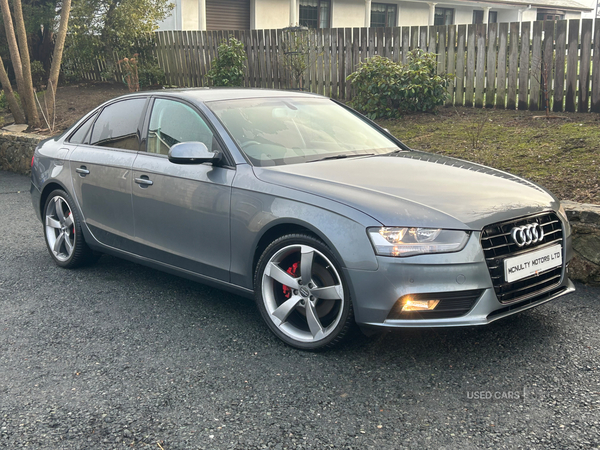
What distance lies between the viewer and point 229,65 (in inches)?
→ 578

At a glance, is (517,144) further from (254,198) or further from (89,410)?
(89,410)

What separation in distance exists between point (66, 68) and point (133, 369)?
19.3m

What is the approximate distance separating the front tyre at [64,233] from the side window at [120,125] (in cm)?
64

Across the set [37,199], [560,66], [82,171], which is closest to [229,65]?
[560,66]

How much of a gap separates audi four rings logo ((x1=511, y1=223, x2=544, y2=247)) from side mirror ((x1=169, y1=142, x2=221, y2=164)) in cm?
194

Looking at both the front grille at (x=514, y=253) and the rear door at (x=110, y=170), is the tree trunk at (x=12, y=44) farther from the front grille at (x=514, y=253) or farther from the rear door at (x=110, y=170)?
the front grille at (x=514, y=253)

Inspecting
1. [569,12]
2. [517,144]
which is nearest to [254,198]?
[517,144]

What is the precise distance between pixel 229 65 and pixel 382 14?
1403cm

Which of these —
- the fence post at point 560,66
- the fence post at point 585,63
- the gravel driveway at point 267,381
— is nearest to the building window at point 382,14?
the fence post at point 560,66

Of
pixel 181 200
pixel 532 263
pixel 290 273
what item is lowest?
pixel 290 273

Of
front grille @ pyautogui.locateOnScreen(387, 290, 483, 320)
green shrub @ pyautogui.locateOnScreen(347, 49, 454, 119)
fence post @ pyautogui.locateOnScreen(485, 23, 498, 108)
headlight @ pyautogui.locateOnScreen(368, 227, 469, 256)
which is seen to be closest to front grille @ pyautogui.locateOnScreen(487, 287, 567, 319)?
front grille @ pyautogui.locateOnScreen(387, 290, 483, 320)

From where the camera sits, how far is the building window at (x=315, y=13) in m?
24.1

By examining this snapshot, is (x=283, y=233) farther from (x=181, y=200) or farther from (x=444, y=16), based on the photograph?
(x=444, y=16)

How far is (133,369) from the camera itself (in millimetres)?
3648
